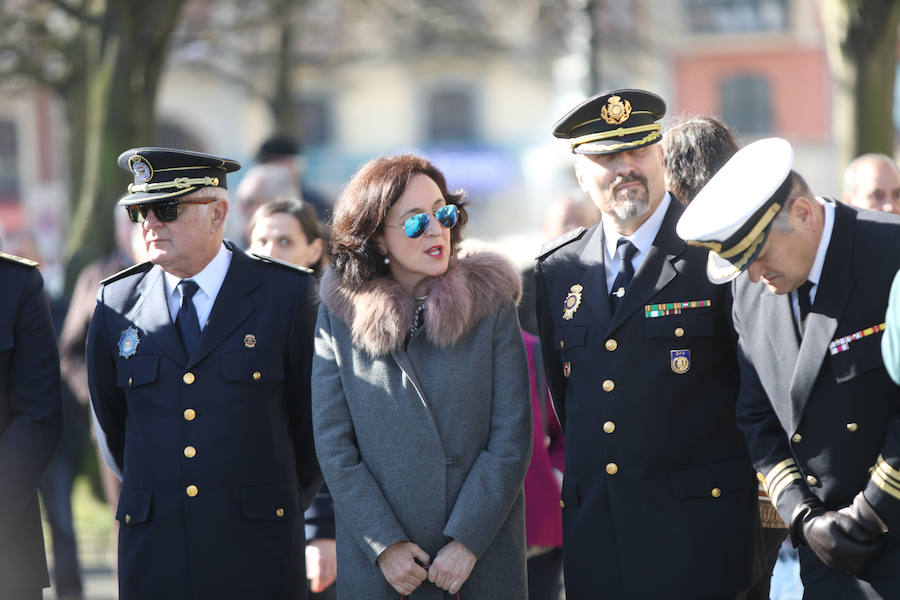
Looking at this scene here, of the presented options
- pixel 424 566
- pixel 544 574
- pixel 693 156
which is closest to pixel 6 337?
pixel 424 566

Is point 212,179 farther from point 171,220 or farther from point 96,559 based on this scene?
point 96,559

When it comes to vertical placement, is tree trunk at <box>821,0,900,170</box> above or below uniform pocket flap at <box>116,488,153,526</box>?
above

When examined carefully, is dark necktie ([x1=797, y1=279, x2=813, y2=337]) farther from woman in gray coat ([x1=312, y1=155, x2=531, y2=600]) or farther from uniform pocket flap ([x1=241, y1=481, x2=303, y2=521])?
uniform pocket flap ([x1=241, y1=481, x2=303, y2=521])

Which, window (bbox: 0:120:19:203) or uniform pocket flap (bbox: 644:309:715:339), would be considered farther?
window (bbox: 0:120:19:203)

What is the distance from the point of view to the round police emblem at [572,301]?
3977mm

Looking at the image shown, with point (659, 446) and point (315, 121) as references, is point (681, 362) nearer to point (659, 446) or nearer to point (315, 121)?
point (659, 446)

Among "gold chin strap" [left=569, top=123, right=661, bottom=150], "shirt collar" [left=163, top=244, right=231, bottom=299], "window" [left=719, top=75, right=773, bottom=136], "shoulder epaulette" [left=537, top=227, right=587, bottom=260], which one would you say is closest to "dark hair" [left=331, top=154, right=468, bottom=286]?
"shoulder epaulette" [left=537, top=227, right=587, bottom=260]

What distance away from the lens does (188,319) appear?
4.21 meters

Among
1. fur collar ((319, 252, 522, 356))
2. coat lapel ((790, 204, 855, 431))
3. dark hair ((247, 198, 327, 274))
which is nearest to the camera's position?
coat lapel ((790, 204, 855, 431))

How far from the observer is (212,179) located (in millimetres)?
4289

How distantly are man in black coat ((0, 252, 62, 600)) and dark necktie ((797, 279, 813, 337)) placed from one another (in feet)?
8.49

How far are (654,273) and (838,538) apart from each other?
3.45ft

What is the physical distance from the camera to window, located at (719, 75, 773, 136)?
37.4m

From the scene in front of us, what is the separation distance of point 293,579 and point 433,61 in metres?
33.6
